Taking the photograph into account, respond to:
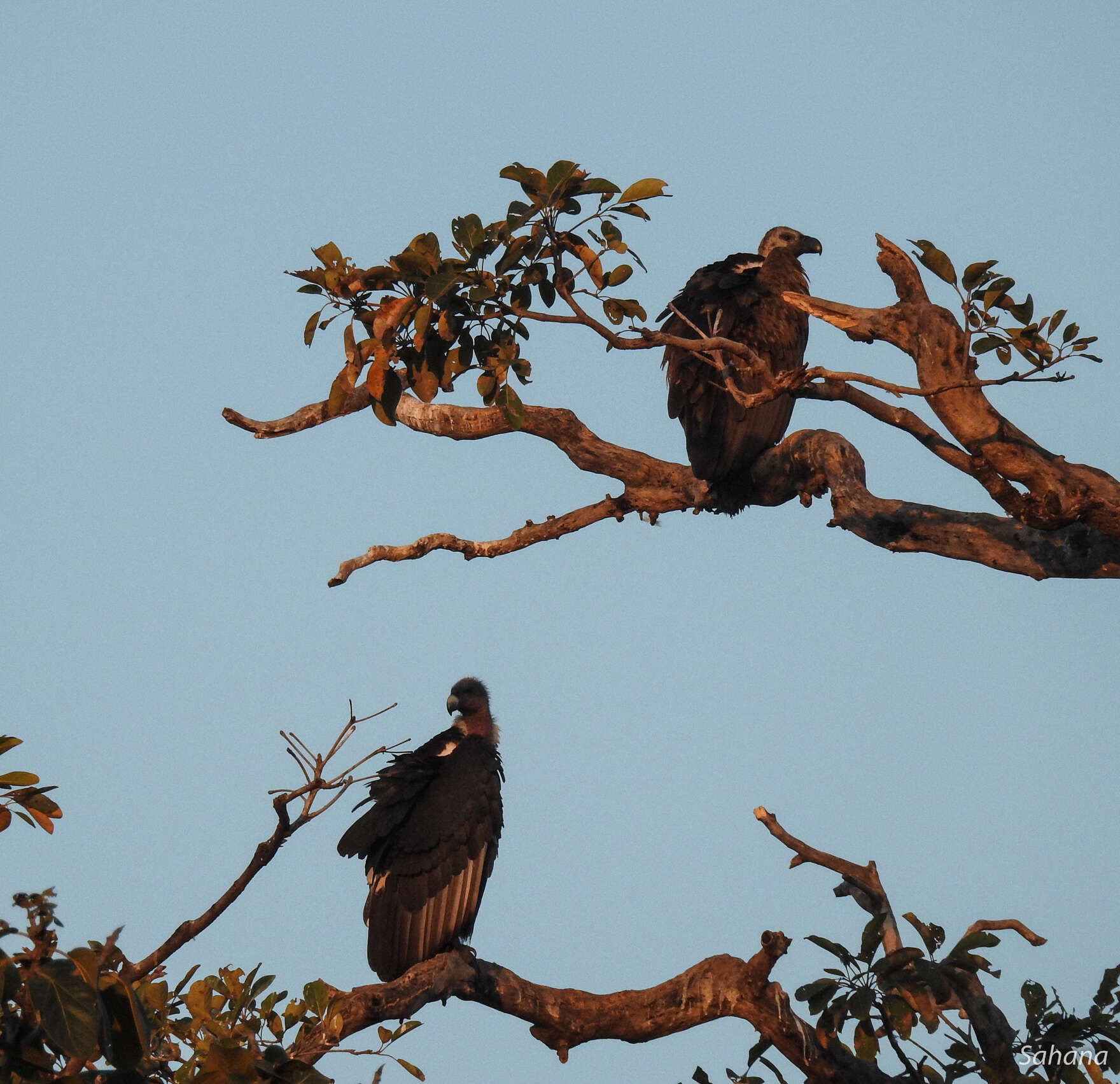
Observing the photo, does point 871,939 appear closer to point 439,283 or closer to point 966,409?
point 966,409

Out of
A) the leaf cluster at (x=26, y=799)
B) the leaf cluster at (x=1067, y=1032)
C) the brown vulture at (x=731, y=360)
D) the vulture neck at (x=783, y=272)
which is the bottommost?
the leaf cluster at (x=1067, y=1032)

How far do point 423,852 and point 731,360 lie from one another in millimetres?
2683

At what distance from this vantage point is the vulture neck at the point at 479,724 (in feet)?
25.1

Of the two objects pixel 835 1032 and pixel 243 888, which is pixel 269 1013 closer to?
pixel 243 888

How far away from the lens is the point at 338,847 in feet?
21.1

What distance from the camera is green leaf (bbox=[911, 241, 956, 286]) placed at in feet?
15.1

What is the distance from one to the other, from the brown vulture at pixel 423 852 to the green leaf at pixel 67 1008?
3.73 m

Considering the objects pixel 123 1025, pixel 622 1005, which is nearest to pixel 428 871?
pixel 622 1005

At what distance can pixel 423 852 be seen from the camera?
21.3 ft

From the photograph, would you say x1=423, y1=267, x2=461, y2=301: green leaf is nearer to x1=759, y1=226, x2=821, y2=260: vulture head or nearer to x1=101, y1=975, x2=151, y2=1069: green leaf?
x1=101, y1=975, x2=151, y2=1069: green leaf

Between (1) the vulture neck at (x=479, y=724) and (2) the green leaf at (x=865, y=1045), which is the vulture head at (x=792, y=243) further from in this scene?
(2) the green leaf at (x=865, y=1045)

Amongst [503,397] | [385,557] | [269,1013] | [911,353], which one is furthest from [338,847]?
[911,353]

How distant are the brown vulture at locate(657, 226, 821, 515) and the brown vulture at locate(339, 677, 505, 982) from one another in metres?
1.84

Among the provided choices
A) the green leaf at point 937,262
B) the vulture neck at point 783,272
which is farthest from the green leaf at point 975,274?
the vulture neck at point 783,272
